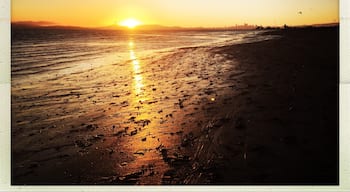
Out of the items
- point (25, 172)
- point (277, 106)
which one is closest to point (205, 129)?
point (277, 106)

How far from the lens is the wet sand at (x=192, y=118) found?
2.45 metres

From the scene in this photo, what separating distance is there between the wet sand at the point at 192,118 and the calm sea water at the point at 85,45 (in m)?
0.04

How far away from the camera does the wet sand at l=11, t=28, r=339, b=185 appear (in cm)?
245

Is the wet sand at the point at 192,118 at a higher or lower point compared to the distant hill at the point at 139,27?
lower

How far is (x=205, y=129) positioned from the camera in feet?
8.11

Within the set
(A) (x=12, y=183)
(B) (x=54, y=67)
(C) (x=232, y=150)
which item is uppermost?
(B) (x=54, y=67)

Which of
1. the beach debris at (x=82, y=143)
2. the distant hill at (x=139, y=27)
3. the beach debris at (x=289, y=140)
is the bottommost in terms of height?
the beach debris at (x=82, y=143)

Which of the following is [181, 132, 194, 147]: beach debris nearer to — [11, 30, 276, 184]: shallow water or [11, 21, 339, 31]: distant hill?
[11, 30, 276, 184]: shallow water

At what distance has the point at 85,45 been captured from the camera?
2.48 m

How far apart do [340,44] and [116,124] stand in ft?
3.98

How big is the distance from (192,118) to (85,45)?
0.67 metres

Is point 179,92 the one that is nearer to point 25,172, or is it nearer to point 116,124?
point 116,124

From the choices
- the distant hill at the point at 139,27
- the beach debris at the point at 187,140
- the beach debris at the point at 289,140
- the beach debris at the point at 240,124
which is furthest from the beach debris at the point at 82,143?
the beach debris at the point at 289,140

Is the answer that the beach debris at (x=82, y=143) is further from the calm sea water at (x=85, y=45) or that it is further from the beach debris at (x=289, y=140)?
the beach debris at (x=289, y=140)
